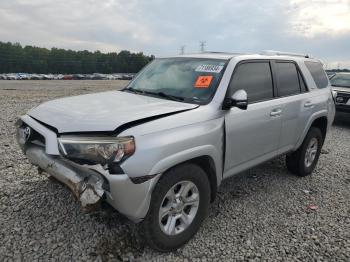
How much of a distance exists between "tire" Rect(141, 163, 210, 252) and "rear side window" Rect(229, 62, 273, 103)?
1.07m

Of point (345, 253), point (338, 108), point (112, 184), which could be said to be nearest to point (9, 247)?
point (112, 184)

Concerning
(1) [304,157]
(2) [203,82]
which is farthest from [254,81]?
(1) [304,157]

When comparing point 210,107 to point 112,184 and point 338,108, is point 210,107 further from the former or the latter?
point 338,108

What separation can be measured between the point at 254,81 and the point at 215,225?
68.6 inches

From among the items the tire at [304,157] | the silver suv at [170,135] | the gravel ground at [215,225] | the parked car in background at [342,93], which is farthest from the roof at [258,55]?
the parked car in background at [342,93]

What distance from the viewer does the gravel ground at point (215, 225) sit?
9.96 ft

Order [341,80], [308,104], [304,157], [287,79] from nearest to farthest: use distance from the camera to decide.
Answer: [287,79] → [308,104] → [304,157] → [341,80]

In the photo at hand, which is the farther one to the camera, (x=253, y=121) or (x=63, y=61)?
(x=63, y=61)

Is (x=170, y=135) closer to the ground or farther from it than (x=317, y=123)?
farther from it

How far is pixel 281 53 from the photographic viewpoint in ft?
15.6

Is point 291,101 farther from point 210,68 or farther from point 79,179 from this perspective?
point 79,179

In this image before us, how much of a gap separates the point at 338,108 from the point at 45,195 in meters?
9.22

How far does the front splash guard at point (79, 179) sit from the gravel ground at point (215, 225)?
0.76 ft

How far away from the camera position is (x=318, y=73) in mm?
5359
